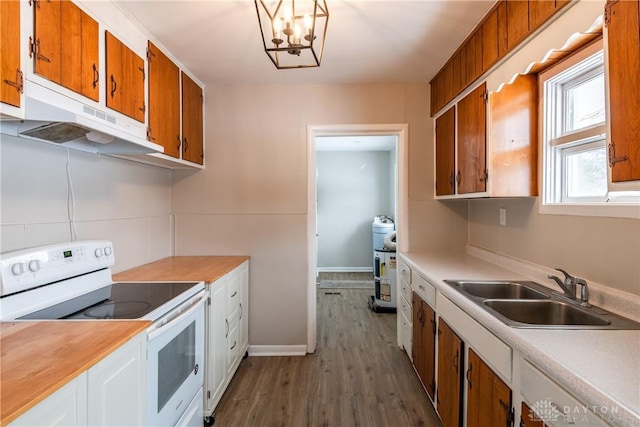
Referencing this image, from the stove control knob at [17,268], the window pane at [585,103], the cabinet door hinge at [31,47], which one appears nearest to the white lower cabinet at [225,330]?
the stove control knob at [17,268]

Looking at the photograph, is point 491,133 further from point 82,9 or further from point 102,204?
point 102,204

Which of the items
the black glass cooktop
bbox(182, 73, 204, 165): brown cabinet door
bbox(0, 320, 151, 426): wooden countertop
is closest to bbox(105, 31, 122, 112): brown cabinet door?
bbox(182, 73, 204, 165): brown cabinet door

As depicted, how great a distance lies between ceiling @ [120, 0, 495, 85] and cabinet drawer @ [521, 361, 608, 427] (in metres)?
1.83

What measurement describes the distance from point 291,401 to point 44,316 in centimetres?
160

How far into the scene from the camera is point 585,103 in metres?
1.62

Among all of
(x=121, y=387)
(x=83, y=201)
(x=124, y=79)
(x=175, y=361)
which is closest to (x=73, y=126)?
(x=124, y=79)

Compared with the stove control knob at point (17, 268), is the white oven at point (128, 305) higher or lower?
lower

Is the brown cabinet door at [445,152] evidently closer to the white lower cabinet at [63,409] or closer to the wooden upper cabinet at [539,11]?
the wooden upper cabinet at [539,11]

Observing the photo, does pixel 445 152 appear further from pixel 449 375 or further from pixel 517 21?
pixel 449 375

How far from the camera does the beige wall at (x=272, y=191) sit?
2.79 metres

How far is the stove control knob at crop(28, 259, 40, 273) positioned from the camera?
50.5 inches

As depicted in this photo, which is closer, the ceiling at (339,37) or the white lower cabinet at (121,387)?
the white lower cabinet at (121,387)

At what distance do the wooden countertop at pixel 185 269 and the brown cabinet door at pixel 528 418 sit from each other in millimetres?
1682

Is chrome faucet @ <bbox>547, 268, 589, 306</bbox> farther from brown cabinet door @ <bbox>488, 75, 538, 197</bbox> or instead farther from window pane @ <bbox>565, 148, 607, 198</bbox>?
brown cabinet door @ <bbox>488, 75, 538, 197</bbox>
